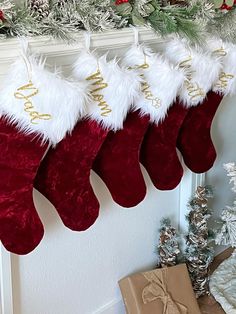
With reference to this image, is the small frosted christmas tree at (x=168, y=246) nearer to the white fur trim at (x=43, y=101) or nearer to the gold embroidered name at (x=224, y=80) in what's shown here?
the gold embroidered name at (x=224, y=80)

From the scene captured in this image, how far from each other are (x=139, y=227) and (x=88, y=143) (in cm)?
61

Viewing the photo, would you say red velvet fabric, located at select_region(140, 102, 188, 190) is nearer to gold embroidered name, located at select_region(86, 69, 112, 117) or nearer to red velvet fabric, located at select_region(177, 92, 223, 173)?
red velvet fabric, located at select_region(177, 92, 223, 173)

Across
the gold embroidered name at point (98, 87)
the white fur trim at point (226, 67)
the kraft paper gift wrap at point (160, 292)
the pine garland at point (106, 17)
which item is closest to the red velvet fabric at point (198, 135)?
the white fur trim at point (226, 67)

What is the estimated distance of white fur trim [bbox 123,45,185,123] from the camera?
5.67 ft

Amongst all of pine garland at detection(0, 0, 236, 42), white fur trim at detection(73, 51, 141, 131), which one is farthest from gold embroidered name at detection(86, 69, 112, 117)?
pine garland at detection(0, 0, 236, 42)

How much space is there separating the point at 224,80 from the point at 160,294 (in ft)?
2.62

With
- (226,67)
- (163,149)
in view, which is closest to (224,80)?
(226,67)

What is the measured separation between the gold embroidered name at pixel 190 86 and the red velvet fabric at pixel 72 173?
1.19 ft

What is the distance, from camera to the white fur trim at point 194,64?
6.12 ft

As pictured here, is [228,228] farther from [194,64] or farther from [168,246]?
[194,64]

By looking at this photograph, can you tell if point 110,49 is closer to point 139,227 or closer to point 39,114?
point 39,114

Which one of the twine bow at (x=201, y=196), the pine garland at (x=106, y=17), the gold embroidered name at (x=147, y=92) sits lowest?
the twine bow at (x=201, y=196)

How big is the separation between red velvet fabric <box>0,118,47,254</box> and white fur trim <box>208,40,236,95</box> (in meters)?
0.76

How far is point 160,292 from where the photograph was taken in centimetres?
212
